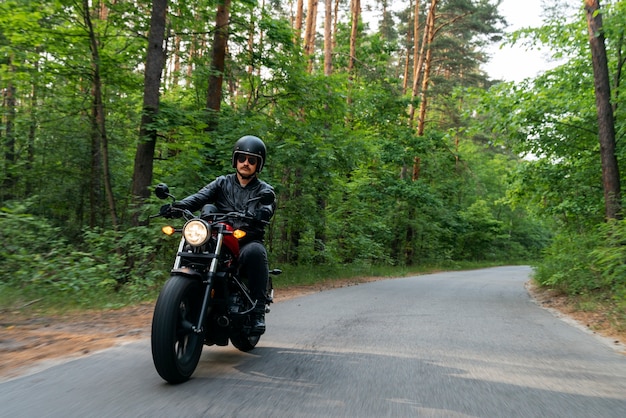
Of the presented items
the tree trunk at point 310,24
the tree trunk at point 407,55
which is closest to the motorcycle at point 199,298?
the tree trunk at point 310,24

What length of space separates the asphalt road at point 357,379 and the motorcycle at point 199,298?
0.25m

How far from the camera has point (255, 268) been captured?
4.23 meters

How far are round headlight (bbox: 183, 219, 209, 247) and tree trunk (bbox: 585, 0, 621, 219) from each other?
10371 mm

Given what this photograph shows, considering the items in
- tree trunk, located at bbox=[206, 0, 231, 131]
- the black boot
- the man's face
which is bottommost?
the black boot

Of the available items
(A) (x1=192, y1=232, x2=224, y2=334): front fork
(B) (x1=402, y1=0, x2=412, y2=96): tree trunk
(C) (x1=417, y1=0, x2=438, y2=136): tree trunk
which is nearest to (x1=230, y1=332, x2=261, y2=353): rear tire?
(A) (x1=192, y1=232, x2=224, y2=334): front fork

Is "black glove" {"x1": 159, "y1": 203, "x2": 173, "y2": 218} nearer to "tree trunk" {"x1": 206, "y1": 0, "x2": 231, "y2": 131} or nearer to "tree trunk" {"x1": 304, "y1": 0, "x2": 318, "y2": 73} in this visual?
"tree trunk" {"x1": 206, "y1": 0, "x2": 231, "y2": 131}

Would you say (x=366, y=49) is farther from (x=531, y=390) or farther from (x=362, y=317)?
(x=531, y=390)

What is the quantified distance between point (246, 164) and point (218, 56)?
9141 mm

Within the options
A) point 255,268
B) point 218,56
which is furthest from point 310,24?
point 255,268

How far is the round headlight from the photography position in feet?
11.7

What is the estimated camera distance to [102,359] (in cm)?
A: 415

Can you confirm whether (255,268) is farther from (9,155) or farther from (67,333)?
(9,155)

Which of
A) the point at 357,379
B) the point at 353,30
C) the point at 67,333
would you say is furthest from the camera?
the point at 353,30

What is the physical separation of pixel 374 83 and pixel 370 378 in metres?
20.0
